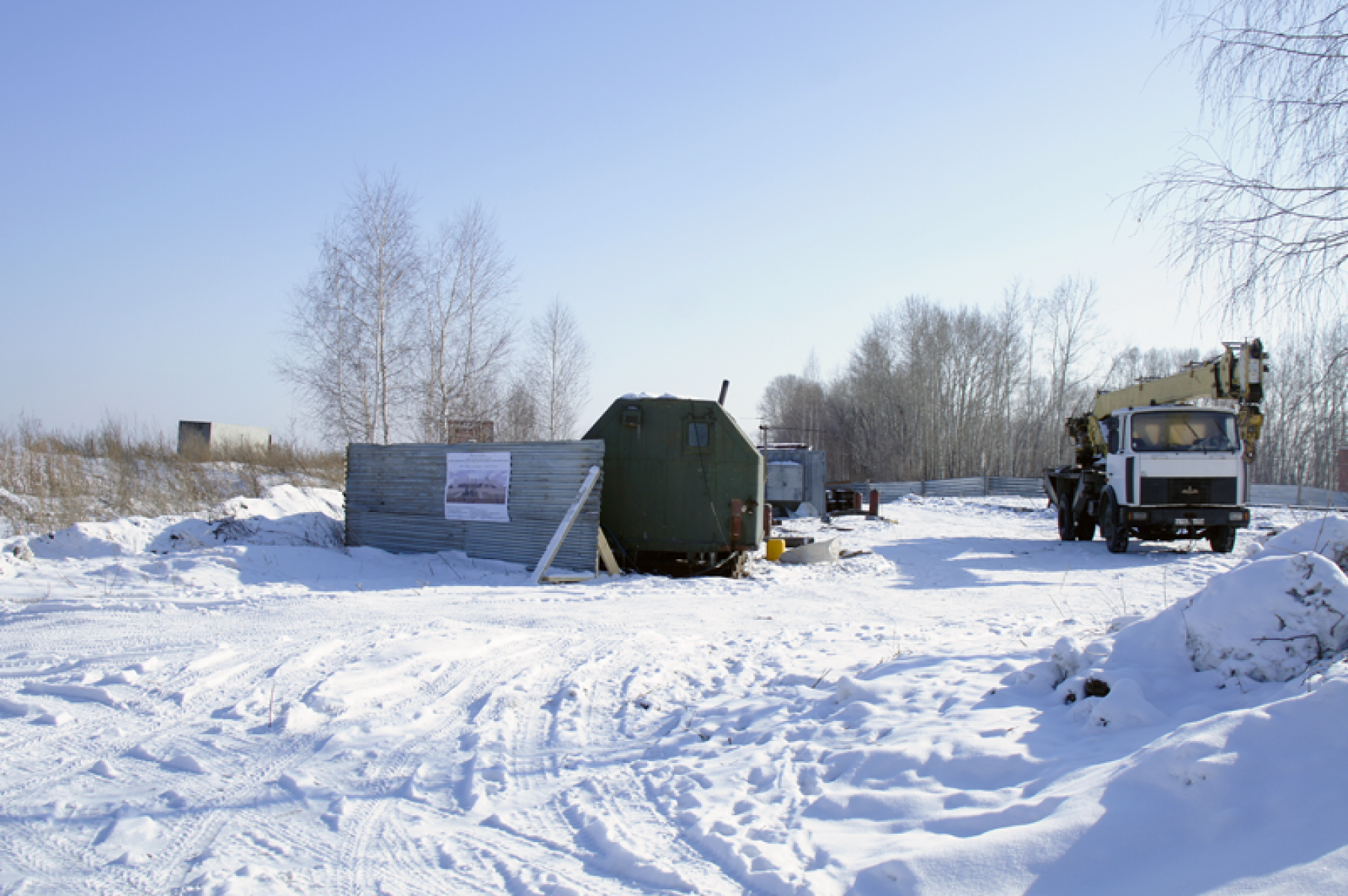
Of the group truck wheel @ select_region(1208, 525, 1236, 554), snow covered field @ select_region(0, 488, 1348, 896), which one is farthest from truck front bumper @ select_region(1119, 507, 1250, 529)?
snow covered field @ select_region(0, 488, 1348, 896)

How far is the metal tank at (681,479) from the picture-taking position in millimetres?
12328

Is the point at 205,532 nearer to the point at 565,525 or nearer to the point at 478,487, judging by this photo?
the point at 478,487

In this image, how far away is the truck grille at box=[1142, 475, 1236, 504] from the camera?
14.7 metres

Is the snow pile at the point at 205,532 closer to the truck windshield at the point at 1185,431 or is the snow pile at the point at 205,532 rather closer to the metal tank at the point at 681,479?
the metal tank at the point at 681,479

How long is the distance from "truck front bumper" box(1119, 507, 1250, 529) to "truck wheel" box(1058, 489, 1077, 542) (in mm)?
4153

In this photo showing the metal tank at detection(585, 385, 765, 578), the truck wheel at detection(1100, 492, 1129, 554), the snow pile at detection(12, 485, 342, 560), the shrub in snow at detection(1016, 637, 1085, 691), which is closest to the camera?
the shrub in snow at detection(1016, 637, 1085, 691)

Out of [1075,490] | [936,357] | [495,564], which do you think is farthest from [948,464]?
[495,564]

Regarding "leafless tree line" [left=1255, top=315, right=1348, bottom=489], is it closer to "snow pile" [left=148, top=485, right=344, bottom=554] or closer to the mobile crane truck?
the mobile crane truck

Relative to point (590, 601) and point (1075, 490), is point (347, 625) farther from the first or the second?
point (1075, 490)

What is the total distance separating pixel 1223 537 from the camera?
15055 millimetres

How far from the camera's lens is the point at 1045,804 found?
3146 millimetres

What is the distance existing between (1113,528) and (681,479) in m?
9.42

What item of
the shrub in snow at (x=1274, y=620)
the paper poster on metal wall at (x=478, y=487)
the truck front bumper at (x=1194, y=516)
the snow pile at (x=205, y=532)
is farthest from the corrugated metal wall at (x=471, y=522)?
the truck front bumper at (x=1194, y=516)

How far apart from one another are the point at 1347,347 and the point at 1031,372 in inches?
1972
